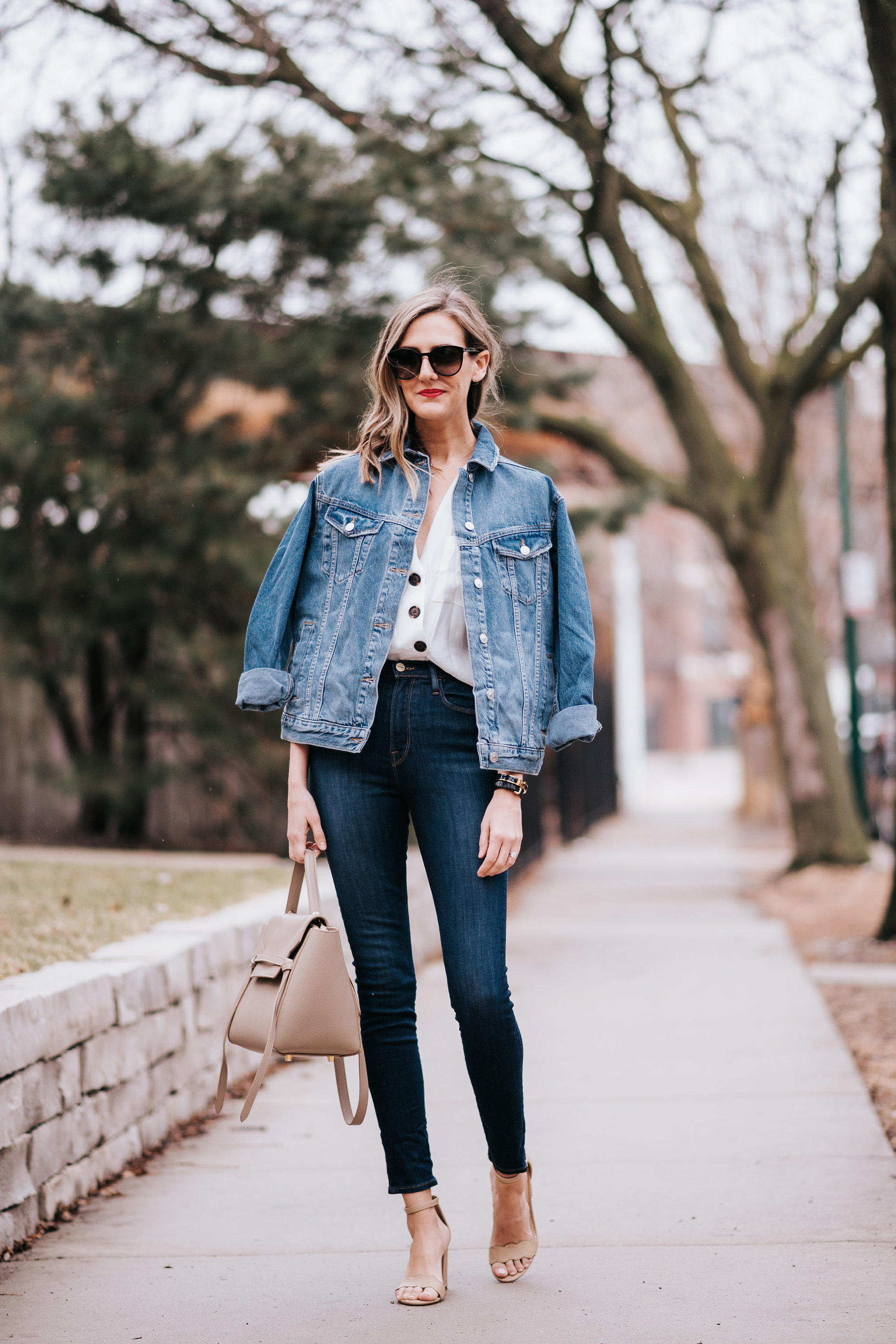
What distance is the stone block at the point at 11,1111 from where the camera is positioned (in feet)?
10.4

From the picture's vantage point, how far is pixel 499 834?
2812 mm

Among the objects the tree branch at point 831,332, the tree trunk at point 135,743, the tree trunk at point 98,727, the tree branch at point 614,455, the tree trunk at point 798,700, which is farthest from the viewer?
the tree branch at point 614,455

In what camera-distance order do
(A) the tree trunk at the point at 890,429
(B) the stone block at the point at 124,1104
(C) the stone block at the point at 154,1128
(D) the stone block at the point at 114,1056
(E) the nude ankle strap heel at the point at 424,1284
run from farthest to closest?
(A) the tree trunk at the point at 890,429 → (C) the stone block at the point at 154,1128 → (B) the stone block at the point at 124,1104 → (D) the stone block at the point at 114,1056 → (E) the nude ankle strap heel at the point at 424,1284

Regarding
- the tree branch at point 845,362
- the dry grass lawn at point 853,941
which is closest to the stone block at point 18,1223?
the dry grass lawn at point 853,941

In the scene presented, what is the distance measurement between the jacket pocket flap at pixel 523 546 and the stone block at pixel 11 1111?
1.59 m

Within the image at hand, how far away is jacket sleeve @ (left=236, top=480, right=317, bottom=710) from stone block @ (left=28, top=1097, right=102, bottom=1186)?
4.07 ft

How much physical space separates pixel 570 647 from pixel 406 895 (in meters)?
0.61

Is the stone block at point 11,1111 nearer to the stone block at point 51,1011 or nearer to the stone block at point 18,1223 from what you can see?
the stone block at point 51,1011

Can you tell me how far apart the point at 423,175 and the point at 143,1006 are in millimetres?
6965

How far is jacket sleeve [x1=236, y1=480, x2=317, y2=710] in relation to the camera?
2.91 metres

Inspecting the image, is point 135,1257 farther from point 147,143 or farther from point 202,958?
point 147,143

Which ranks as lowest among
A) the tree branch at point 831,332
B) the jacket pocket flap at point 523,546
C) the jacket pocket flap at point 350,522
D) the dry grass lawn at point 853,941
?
the dry grass lawn at point 853,941

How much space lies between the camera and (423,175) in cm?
959

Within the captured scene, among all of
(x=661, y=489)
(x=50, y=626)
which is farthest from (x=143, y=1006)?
(x=661, y=489)
